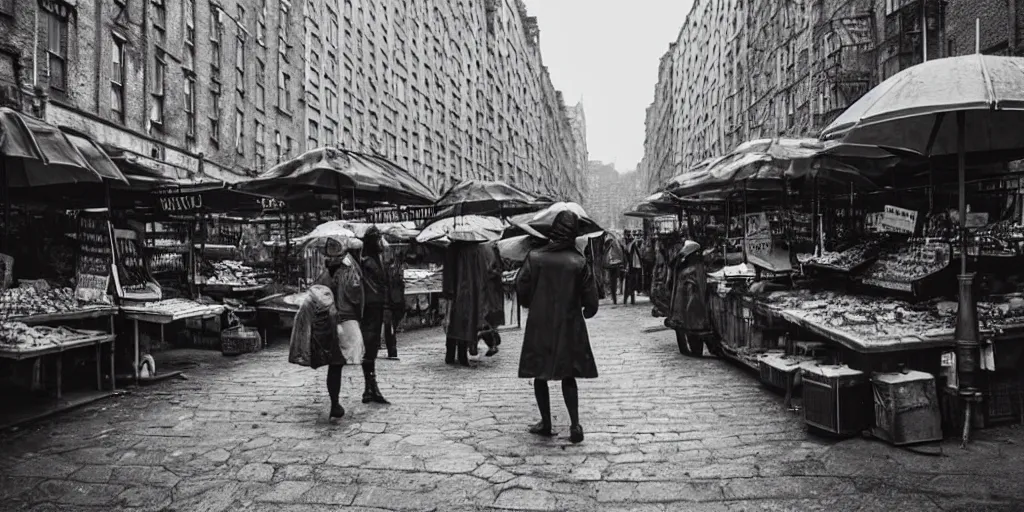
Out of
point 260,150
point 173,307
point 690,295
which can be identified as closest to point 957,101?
point 690,295

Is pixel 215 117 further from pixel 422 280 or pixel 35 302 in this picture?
pixel 35 302

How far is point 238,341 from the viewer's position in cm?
1041

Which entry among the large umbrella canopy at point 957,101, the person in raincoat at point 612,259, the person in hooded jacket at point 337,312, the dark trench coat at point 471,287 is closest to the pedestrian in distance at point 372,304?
the person in hooded jacket at point 337,312

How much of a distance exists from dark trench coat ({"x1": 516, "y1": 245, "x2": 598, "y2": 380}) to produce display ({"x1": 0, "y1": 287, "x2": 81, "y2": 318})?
5.61 metres

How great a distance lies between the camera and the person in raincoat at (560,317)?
17.8 feet

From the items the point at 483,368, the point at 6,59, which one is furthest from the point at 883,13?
the point at 6,59

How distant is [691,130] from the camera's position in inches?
2509

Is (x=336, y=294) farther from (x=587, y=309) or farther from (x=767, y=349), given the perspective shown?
(x=767, y=349)

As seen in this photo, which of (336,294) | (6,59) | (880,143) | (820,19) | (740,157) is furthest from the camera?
(820,19)

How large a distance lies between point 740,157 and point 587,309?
4792mm

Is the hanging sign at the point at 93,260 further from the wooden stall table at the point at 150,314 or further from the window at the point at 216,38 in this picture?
the window at the point at 216,38

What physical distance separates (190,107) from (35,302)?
16.9 metres

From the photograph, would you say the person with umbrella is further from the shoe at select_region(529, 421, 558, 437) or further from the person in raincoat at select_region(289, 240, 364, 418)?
the shoe at select_region(529, 421, 558, 437)

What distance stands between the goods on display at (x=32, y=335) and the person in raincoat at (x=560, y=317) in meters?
4.96
